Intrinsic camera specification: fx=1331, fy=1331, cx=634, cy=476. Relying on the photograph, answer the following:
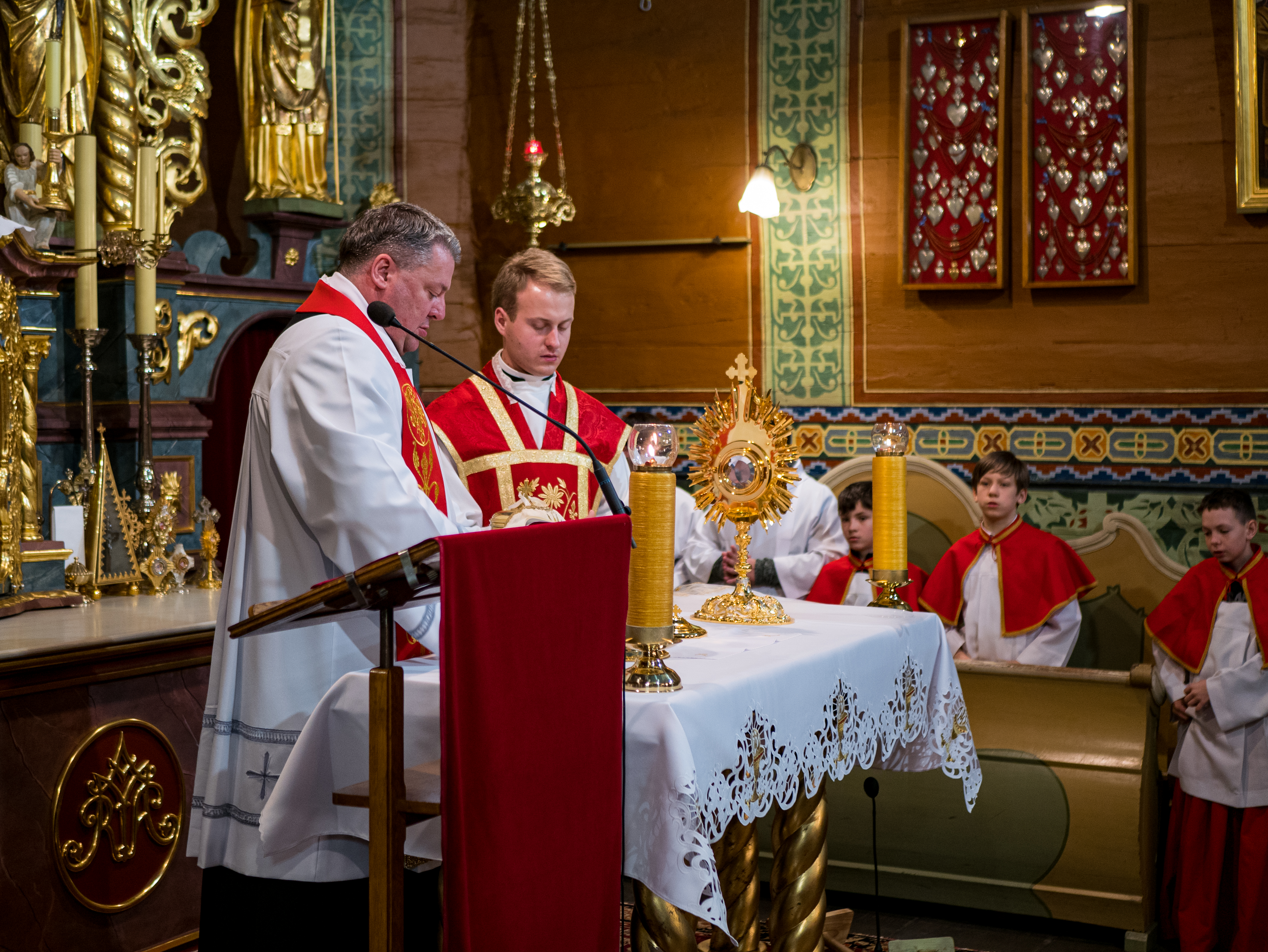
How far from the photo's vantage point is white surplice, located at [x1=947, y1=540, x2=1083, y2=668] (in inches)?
216

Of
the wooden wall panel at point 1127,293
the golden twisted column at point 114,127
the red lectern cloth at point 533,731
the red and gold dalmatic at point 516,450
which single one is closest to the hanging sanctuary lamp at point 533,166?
the wooden wall panel at point 1127,293

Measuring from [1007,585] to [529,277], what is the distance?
9.52ft

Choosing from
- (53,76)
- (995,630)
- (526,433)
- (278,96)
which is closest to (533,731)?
(526,433)

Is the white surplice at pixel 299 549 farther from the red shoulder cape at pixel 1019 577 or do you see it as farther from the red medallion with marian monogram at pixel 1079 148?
the red medallion with marian monogram at pixel 1079 148

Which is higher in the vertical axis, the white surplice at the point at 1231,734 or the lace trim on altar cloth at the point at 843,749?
the lace trim on altar cloth at the point at 843,749

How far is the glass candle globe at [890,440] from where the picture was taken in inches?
139

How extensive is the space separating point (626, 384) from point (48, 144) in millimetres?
3444

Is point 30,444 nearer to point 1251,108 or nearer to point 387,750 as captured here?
point 387,750

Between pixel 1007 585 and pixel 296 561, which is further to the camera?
pixel 1007 585

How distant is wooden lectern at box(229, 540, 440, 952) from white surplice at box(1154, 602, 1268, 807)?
3635mm

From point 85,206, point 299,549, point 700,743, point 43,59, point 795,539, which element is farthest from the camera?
point 795,539

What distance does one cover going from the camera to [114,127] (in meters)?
5.37

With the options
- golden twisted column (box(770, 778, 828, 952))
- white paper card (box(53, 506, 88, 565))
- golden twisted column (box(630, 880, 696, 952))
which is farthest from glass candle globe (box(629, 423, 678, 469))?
white paper card (box(53, 506, 88, 565))

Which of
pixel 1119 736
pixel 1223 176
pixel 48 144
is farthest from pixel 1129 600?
pixel 48 144
